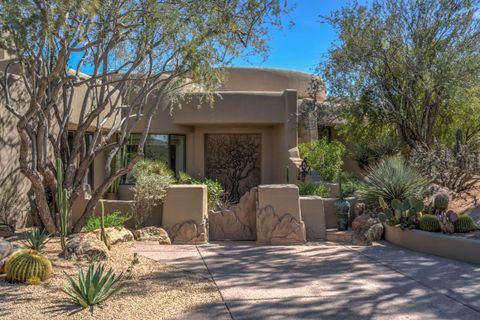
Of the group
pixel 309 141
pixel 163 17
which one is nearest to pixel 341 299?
pixel 163 17

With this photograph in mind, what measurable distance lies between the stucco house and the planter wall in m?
6.99

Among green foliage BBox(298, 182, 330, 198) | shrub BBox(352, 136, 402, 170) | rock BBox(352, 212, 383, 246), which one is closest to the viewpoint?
rock BBox(352, 212, 383, 246)

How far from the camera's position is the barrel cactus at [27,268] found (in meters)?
5.61

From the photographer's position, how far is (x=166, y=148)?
18.3m

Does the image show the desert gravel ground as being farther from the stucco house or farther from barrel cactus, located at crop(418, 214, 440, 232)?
the stucco house

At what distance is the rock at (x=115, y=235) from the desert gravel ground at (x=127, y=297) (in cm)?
147

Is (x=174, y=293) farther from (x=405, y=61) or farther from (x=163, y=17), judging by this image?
(x=405, y=61)

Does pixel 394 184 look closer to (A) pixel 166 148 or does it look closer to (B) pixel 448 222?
(B) pixel 448 222

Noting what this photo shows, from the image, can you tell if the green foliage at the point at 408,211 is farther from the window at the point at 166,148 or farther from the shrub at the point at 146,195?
the window at the point at 166,148

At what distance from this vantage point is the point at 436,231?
27.3 ft

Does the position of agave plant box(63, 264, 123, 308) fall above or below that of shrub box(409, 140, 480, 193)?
below

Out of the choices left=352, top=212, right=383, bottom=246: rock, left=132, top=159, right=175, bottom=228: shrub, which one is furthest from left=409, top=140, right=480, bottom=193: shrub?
left=132, top=159, right=175, bottom=228: shrub

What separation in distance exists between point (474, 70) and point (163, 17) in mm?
9889

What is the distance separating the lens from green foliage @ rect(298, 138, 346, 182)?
48.9ft
